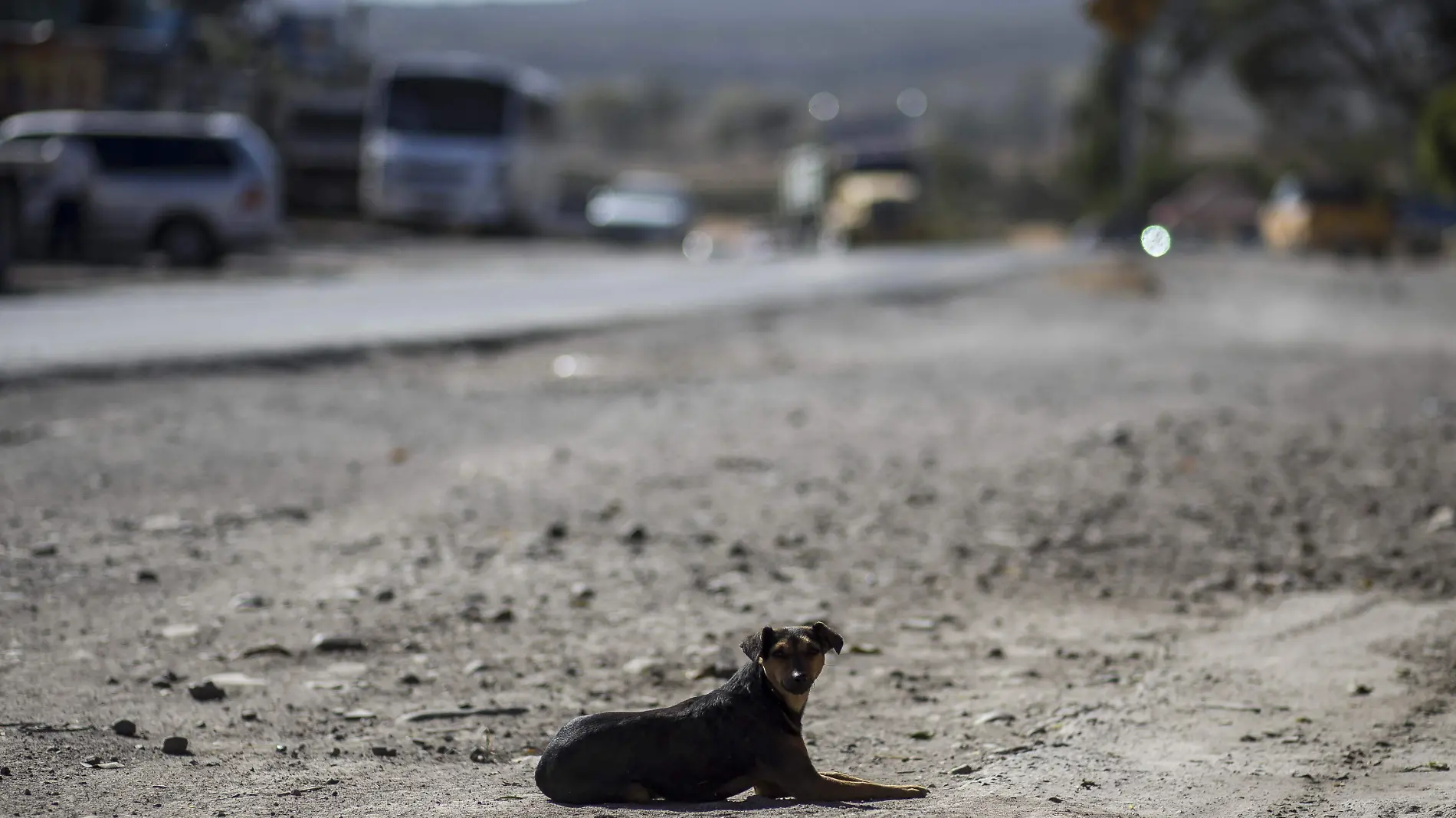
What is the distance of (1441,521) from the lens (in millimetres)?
7246

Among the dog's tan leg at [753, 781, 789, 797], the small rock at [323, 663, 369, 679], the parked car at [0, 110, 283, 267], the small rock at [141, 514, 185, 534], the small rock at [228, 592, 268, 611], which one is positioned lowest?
the small rock at [323, 663, 369, 679]

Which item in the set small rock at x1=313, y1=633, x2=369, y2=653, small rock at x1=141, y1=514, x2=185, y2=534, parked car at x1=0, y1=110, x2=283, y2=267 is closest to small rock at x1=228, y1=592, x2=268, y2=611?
small rock at x1=313, y1=633, x2=369, y2=653

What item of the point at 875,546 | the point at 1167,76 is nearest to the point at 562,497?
the point at 875,546

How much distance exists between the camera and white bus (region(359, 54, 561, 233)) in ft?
111

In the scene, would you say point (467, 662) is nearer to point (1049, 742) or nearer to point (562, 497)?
point (1049, 742)

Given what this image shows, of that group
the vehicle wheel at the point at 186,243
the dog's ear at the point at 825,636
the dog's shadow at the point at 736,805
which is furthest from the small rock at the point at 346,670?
the vehicle wheel at the point at 186,243

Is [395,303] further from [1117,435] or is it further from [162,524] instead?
[162,524]

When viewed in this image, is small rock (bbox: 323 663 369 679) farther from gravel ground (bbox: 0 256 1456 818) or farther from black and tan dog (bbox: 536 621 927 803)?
black and tan dog (bbox: 536 621 927 803)

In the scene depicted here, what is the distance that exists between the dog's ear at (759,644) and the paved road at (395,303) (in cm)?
783

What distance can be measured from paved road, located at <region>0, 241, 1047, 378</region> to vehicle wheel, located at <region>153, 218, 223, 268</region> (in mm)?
1966

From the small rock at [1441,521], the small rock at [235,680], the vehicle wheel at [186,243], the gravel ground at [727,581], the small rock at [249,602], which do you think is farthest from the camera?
the vehicle wheel at [186,243]

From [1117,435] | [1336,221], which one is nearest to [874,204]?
[1336,221]

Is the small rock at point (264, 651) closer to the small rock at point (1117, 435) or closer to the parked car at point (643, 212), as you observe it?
the small rock at point (1117, 435)

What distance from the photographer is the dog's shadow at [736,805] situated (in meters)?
3.79
